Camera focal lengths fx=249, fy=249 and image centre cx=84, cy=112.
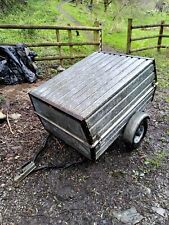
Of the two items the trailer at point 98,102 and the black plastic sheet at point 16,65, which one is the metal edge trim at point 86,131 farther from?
the black plastic sheet at point 16,65

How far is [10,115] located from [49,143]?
108 centimetres

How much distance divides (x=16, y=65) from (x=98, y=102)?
3.04 meters

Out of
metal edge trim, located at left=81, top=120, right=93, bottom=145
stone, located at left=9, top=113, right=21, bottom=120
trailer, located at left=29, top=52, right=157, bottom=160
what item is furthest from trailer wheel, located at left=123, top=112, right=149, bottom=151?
stone, located at left=9, top=113, right=21, bottom=120

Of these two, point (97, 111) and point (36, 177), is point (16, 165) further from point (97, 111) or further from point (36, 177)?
point (97, 111)

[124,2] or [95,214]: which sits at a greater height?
[124,2]

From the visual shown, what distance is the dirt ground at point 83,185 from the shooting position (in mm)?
2719

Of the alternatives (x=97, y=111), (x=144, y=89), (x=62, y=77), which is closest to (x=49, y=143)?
(x=62, y=77)

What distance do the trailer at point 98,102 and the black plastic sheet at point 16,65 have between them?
2097mm

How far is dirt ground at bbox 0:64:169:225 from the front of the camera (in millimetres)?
2719

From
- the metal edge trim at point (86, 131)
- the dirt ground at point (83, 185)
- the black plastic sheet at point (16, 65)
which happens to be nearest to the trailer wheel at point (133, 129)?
the dirt ground at point (83, 185)

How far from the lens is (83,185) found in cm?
307

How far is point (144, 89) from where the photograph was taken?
3.61 meters

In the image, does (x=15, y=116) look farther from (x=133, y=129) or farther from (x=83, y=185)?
(x=133, y=129)

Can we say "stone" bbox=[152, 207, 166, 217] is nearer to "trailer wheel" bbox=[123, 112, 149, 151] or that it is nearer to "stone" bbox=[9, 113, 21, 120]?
"trailer wheel" bbox=[123, 112, 149, 151]
